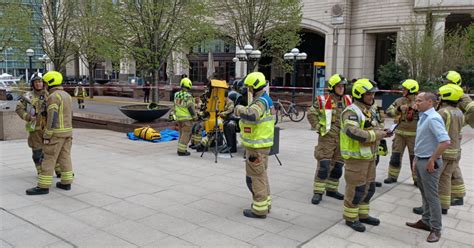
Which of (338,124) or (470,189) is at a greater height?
(338,124)

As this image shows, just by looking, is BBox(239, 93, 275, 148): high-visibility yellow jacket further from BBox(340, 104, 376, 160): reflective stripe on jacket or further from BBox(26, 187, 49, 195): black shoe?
BBox(26, 187, 49, 195): black shoe

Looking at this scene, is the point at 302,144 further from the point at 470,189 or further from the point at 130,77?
the point at 130,77

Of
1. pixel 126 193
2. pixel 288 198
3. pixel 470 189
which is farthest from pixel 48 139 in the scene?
pixel 470 189

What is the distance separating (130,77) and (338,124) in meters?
38.1

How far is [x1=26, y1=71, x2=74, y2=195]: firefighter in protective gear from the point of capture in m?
6.33

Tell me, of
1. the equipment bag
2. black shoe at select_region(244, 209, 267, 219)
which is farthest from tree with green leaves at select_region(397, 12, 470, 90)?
black shoe at select_region(244, 209, 267, 219)

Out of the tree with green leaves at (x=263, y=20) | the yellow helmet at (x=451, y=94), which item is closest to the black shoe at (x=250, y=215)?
the yellow helmet at (x=451, y=94)

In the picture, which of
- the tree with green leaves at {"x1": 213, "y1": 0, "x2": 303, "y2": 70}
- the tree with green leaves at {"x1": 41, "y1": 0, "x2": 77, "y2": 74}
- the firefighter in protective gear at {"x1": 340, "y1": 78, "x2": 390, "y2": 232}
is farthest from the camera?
the tree with green leaves at {"x1": 41, "y1": 0, "x2": 77, "y2": 74}

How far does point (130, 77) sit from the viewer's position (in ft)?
138

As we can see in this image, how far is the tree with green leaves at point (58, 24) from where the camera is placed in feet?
81.7

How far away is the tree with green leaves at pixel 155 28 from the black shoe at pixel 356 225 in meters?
12.4

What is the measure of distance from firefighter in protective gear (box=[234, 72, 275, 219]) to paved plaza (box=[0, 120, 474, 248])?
0.32 metres

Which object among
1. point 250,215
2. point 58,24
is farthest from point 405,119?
point 58,24

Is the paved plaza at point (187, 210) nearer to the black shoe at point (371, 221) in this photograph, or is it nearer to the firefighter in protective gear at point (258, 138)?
the black shoe at point (371, 221)
